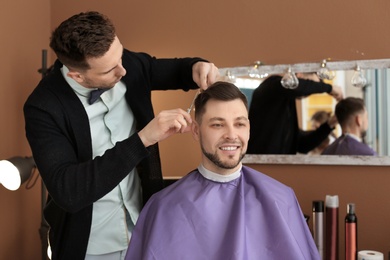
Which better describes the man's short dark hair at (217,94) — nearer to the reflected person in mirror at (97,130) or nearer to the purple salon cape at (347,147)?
the reflected person in mirror at (97,130)

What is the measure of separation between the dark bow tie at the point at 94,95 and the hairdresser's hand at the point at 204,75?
1.17 ft

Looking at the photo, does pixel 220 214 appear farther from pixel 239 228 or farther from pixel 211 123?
pixel 211 123

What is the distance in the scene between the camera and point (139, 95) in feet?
5.95

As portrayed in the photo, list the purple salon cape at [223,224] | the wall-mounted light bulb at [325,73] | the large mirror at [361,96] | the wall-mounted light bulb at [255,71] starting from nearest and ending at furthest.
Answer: the purple salon cape at [223,224]
the large mirror at [361,96]
the wall-mounted light bulb at [325,73]
the wall-mounted light bulb at [255,71]

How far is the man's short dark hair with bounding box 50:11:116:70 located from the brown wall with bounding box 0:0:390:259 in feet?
4.27

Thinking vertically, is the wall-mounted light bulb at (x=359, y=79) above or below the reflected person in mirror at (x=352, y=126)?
above

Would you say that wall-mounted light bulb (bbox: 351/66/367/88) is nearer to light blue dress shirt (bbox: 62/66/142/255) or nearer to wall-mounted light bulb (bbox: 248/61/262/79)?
wall-mounted light bulb (bbox: 248/61/262/79)

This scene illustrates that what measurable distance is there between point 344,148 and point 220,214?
42.3 inches

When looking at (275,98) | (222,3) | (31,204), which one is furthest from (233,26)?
(31,204)

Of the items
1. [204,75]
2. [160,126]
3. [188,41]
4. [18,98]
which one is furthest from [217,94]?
[18,98]

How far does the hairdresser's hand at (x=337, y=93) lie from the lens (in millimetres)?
2441

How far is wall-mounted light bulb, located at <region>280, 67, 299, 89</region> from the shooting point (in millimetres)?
2520

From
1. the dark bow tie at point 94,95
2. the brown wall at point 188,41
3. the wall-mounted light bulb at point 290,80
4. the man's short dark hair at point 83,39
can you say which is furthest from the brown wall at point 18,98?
the wall-mounted light bulb at point 290,80

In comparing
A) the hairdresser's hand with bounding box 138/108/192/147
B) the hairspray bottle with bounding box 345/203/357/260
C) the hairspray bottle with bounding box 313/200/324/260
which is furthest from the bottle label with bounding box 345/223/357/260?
the hairdresser's hand with bounding box 138/108/192/147
